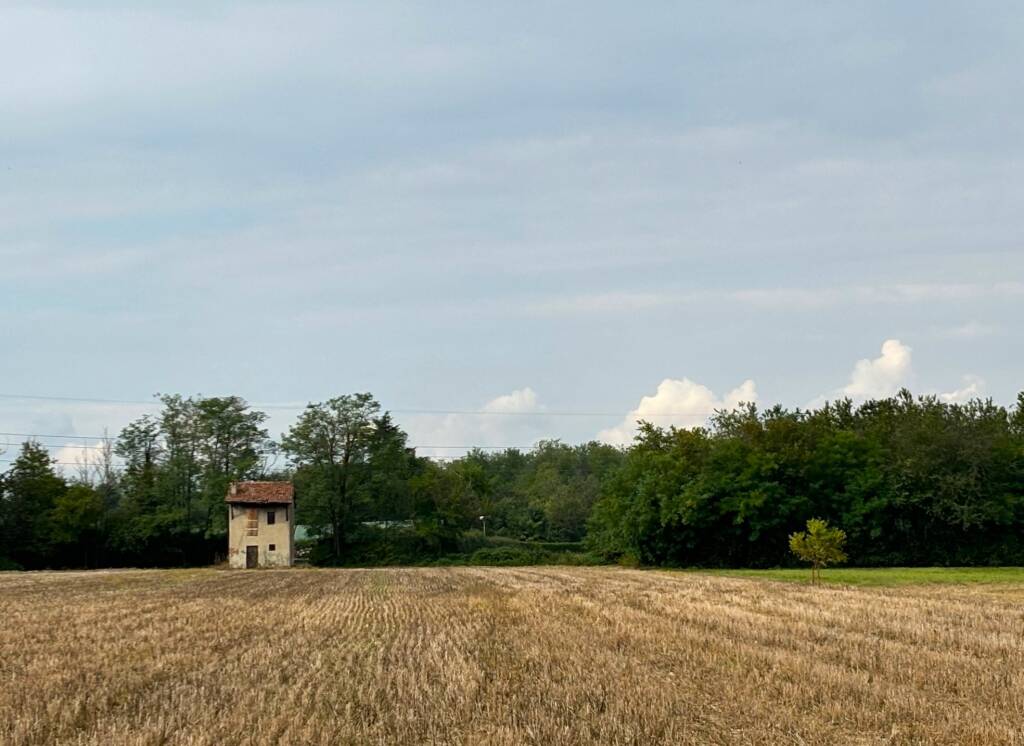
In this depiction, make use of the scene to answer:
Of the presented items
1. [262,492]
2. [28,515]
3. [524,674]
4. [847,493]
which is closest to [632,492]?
[847,493]

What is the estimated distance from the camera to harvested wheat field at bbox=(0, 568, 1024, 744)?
10.5m

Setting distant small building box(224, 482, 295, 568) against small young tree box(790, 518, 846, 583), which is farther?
distant small building box(224, 482, 295, 568)

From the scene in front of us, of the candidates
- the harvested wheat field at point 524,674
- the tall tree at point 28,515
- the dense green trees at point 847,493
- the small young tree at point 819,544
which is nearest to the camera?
the harvested wheat field at point 524,674

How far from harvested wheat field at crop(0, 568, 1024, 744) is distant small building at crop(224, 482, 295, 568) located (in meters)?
55.8

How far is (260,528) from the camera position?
274 ft

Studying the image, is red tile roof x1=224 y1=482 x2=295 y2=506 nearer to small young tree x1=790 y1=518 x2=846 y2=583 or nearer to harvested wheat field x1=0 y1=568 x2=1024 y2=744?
small young tree x1=790 y1=518 x2=846 y2=583

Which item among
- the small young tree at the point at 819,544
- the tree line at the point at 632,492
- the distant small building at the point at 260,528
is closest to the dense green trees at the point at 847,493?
the tree line at the point at 632,492

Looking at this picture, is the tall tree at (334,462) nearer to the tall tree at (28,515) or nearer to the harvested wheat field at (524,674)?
the tall tree at (28,515)

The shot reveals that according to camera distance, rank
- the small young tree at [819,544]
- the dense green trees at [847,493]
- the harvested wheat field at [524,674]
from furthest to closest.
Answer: the dense green trees at [847,493], the small young tree at [819,544], the harvested wheat field at [524,674]

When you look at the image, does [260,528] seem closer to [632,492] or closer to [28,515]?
[28,515]

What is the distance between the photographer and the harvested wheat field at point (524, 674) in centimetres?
1048

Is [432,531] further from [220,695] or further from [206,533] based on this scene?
[220,695]

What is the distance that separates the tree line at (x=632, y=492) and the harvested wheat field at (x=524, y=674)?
152 ft

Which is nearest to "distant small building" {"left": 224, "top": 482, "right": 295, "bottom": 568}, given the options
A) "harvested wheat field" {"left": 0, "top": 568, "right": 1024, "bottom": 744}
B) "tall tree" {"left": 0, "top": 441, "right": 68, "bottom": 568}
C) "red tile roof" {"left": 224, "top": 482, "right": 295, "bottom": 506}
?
"red tile roof" {"left": 224, "top": 482, "right": 295, "bottom": 506}
